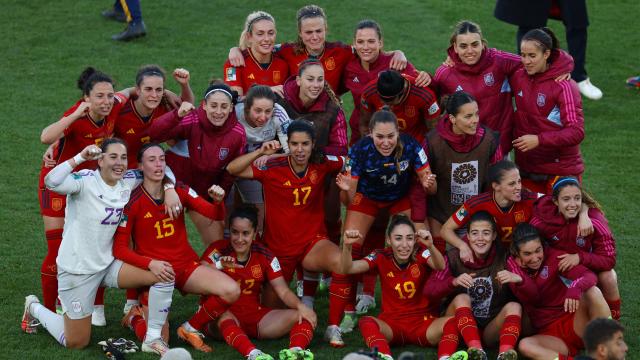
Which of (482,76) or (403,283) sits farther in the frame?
(482,76)

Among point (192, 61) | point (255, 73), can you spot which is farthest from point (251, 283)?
point (192, 61)

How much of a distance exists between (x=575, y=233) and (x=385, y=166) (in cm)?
136

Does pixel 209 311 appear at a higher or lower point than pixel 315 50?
lower

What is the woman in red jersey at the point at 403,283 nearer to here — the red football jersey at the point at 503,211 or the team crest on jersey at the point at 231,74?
the red football jersey at the point at 503,211

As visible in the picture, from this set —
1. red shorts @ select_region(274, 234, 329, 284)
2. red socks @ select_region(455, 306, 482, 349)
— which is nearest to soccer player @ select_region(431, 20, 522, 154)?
red shorts @ select_region(274, 234, 329, 284)

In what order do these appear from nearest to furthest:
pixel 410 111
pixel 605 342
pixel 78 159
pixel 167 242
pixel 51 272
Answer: pixel 605 342 → pixel 78 159 → pixel 167 242 → pixel 51 272 → pixel 410 111

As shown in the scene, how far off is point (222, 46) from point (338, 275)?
6.73m

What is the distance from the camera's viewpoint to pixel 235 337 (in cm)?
707

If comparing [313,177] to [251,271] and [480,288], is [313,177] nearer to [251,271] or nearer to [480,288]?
[251,271]

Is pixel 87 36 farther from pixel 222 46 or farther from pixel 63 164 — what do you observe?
pixel 63 164

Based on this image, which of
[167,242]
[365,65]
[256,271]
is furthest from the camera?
[365,65]

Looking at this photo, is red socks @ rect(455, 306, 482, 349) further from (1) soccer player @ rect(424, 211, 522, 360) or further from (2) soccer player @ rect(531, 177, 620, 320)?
(2) soccer player @ rect(531, 177, 620, 320)

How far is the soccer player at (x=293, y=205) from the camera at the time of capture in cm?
754

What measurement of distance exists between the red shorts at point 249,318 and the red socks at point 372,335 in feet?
2.38
